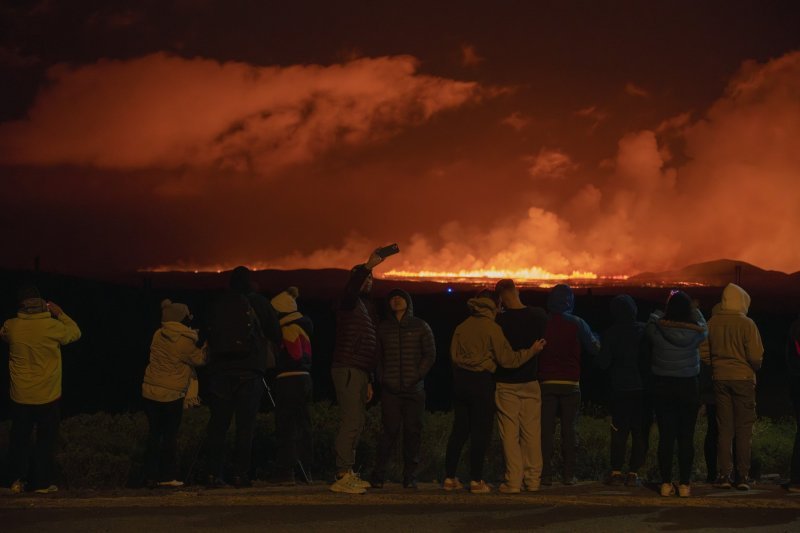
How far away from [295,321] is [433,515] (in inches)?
105

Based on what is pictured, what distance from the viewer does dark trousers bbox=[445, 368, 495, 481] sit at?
10.4 metres

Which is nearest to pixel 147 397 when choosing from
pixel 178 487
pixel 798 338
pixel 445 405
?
pixel 178 487

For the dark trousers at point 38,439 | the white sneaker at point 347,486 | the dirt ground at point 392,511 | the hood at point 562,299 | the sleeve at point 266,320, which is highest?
the hood at point 562,299

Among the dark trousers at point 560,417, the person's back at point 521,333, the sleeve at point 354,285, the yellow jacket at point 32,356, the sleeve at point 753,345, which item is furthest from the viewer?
the dark trousers at point 560,417

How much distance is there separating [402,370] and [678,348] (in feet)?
8.33

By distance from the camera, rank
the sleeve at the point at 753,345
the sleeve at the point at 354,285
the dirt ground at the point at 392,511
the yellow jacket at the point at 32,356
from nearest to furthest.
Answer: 1. the dirt ground at the point at 392,511
2. the yellow jacket at the point at 32,356
3. the sleeve at the point at 354,285
4. the sleeve at the point at 753,345

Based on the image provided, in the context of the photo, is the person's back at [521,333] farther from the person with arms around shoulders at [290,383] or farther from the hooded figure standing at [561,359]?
the person with arms around shoulders at [290,383]

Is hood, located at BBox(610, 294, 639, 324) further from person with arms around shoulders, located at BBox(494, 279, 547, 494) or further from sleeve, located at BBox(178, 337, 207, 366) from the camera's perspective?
sleeve, located at BBox(178, 337, 207, 366)

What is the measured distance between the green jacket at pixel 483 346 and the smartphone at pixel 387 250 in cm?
86

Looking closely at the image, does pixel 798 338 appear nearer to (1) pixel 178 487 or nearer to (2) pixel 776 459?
(2) pixel 776 459

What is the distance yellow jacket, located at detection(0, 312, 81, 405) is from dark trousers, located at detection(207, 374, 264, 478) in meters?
1.42

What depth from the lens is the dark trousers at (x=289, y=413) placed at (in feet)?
35.7

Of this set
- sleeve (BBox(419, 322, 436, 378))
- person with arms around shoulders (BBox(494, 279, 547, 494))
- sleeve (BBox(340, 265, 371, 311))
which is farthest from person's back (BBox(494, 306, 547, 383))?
sleeve (BBox(340, 265, 371, 311))

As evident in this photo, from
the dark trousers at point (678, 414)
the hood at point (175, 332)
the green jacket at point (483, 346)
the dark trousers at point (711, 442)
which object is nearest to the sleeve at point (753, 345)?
the dark trousers at point (678, 414)
